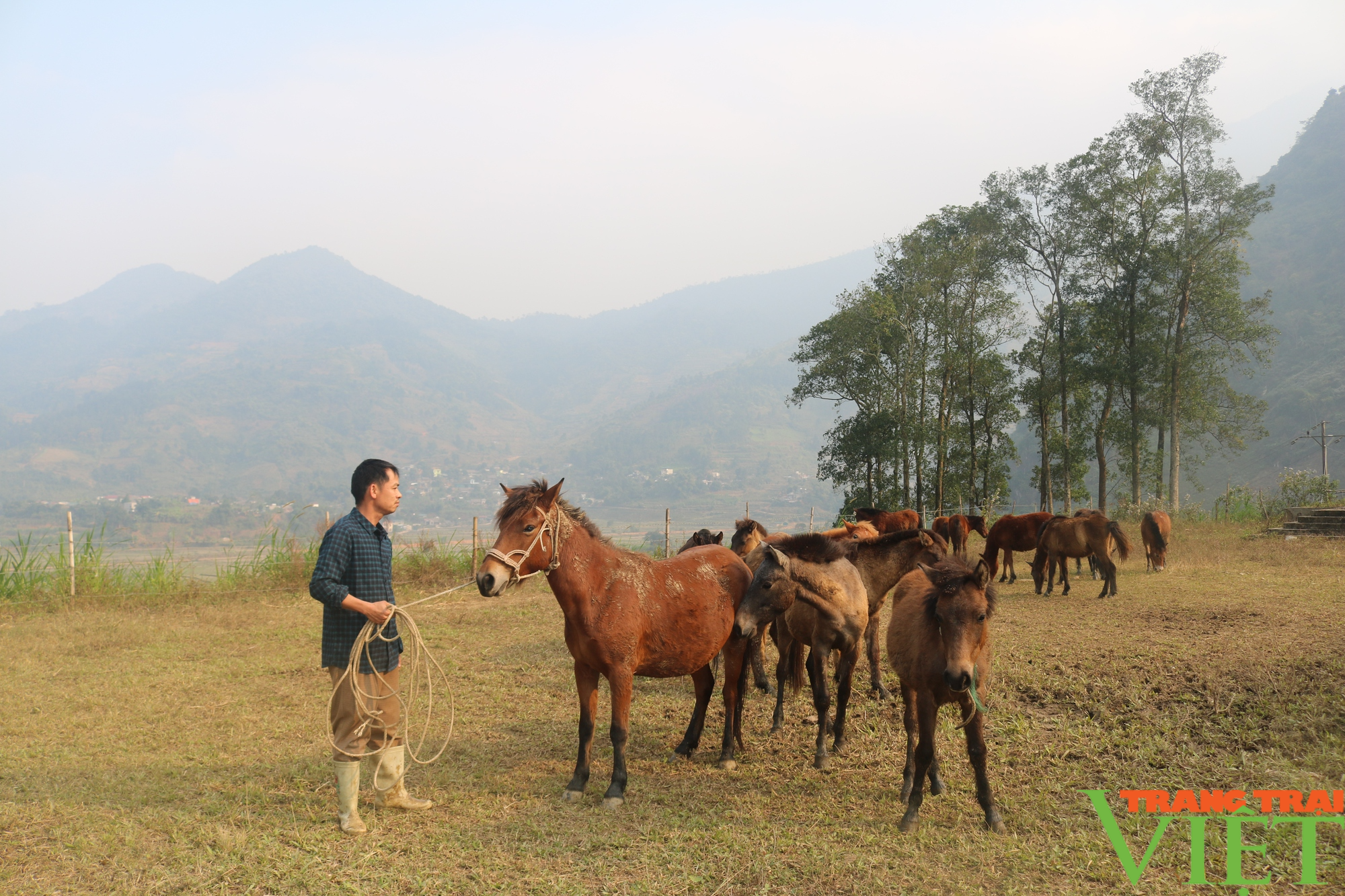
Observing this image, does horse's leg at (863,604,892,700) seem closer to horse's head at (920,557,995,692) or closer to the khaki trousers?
horse's head at (920,557,995,692)

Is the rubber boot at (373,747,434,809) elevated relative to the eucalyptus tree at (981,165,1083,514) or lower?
lower

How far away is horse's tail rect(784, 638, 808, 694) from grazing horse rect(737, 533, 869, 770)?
36cm

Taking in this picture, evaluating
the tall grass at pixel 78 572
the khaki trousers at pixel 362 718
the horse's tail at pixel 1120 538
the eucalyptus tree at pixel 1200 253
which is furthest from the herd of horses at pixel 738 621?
the eucalyptus tree at pixel 1200 253

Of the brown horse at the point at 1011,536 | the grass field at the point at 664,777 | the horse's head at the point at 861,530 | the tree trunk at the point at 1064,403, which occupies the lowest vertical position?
the grass field at the point at 664,777

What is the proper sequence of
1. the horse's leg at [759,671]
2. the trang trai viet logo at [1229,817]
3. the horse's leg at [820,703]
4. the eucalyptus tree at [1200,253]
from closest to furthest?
1. the trang trai viet logo at [1229,817]
2. the horse's leg at [820,703]
3. the horse's leg at [759,671]
4. the eucalyptus tree at [1200,253]

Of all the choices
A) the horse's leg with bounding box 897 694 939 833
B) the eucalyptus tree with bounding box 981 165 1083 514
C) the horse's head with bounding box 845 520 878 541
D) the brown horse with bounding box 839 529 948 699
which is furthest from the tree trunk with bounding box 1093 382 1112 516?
the horse's leg with bounding box 897 694 939 833

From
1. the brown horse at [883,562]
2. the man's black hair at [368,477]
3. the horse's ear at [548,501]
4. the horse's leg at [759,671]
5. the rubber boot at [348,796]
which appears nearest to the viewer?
the rubber boot at [348,796]

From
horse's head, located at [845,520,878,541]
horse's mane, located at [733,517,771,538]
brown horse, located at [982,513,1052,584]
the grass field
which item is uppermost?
horse's mane, located at [733,517,771,538]

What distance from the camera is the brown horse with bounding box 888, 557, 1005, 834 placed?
4.23m

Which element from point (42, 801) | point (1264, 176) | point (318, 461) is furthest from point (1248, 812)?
point (318, 461)

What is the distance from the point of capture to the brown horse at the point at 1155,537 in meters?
13.8

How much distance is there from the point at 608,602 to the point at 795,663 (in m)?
2.33

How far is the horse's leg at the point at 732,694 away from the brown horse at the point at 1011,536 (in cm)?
990

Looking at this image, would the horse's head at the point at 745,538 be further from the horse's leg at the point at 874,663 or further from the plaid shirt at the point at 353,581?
the plaid shirt at the point at 353,581
